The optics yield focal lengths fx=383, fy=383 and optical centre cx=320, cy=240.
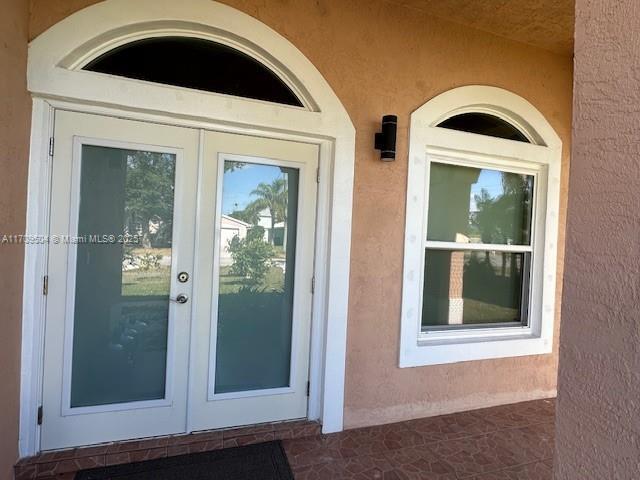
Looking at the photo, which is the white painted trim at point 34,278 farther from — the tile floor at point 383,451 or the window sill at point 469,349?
the window sill at point 469,349

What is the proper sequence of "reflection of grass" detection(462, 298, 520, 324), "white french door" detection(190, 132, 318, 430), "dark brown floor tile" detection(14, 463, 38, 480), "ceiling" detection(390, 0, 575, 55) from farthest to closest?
1. "reflection of grass" detection(462, 298, 520, 324)
2. "ceiling" detection(390, 0, 575, 55)
3. "white french door" detection(190, 132, 318, 430)
4. "dark brown floor tile" detection(14, 463, 38, 480)

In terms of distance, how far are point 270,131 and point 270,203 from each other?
53 cm

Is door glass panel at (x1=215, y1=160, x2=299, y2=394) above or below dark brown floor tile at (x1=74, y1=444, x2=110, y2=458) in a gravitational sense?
above

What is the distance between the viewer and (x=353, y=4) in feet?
9.64

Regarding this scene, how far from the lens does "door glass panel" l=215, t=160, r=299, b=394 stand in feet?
9.20

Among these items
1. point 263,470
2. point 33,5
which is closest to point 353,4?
point 33,5

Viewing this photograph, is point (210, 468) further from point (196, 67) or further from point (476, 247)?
point (476, 247)

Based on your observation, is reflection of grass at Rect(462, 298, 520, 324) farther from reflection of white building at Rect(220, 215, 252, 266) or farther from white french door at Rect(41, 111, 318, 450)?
reflection of white building at Rect(220, 215, 252, 266)

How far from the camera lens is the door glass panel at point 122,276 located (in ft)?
8.19

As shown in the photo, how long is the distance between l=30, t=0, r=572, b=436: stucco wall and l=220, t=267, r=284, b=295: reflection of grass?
568 mm

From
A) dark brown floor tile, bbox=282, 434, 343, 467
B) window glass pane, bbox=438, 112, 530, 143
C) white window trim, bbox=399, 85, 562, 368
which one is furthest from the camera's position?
window glass pane, bbox=438, 112, 530, 143

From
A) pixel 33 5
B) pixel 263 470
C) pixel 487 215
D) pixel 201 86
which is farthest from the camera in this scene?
pixel 487 215

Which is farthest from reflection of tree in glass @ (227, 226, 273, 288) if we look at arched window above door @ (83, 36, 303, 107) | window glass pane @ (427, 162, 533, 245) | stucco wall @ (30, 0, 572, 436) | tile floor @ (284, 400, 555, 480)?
window glass pane @ (427, 162, 533, 245)

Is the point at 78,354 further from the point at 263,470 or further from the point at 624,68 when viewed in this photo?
the point at 624,68
